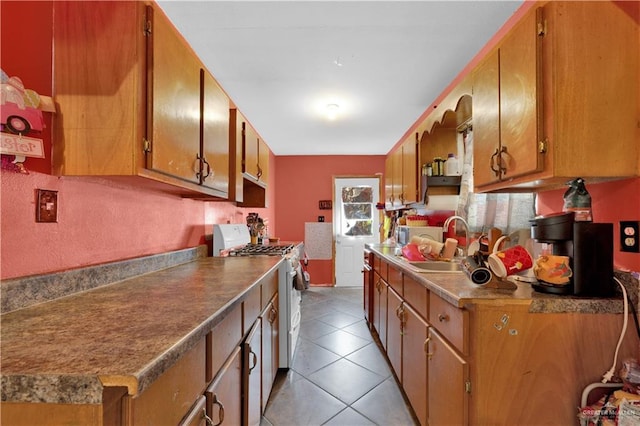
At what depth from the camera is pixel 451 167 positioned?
2.55m

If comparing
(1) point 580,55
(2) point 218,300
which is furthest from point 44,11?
(1) point 580,55

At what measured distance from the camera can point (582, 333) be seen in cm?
103

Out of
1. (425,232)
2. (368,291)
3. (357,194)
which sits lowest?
(368,291)

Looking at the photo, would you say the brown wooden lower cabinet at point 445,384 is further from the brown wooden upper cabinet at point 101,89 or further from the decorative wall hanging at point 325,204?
the decorative wall hanging at point 325,204

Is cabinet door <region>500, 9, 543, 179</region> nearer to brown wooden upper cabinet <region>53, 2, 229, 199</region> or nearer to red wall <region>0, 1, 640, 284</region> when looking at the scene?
red wall <region>0, 1, 640, 284</region>

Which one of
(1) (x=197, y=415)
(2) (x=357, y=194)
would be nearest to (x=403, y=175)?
(2) (x=357, y=194)

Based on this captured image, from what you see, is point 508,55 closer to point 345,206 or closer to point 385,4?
point 385,4

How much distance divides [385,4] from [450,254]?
1713 mm

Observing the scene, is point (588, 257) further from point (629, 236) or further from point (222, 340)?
point (222, 340)

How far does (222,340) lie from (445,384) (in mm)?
966

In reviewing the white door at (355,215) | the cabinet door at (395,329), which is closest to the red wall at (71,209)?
the cabinet door at (395,329)

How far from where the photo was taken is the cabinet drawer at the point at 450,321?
1.09 metres

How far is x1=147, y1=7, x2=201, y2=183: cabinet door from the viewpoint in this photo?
1.11 m

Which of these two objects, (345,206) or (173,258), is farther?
(345,206)
